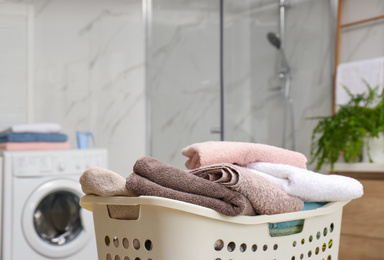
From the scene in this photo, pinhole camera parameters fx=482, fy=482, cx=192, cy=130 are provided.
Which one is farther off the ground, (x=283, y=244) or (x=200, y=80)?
(x=200, y=80)

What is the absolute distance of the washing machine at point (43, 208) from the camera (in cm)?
237

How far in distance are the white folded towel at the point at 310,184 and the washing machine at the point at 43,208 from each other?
1.78 metres

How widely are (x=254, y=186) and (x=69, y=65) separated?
8.57ft

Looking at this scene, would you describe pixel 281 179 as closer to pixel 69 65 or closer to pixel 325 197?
pixel 325 197

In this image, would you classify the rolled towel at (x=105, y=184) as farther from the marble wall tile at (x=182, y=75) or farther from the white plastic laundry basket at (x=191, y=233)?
the marble wall tile at (x=182, y=75)

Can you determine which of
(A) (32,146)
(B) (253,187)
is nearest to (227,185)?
(B) (253,187)

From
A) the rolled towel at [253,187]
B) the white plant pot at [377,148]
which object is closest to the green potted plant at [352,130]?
the white plant pot at [377,148]

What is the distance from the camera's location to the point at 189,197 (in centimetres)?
75

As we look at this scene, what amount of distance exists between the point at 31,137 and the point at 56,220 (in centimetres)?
46

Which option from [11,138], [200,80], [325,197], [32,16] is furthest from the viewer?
[32,16]

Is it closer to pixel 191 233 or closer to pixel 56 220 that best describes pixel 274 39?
pixel 56 220

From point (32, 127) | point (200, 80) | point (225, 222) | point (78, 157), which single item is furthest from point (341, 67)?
point (225, 222)

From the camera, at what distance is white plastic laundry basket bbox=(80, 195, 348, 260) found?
725 mm

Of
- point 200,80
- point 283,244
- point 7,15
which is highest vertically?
point 7,15
